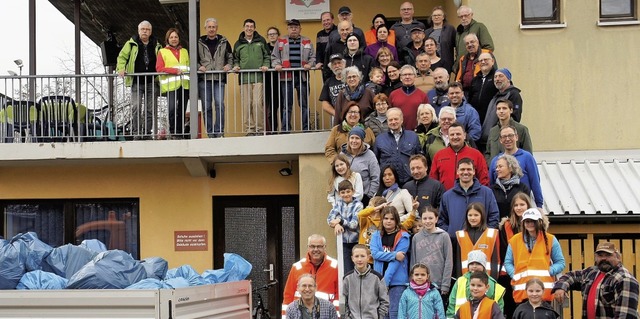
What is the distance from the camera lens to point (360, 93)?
14.1 m

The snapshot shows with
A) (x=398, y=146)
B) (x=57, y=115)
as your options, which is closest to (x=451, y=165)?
(x=398, y=146)

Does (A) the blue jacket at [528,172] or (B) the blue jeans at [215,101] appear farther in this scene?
(B) the blue jeans at [215,101]

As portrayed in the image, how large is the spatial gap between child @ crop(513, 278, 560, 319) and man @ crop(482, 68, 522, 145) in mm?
3584

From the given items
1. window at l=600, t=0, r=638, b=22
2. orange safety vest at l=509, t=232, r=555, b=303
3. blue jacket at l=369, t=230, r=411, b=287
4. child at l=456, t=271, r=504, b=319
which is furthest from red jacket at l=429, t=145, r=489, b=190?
window at l=600, t=0, r=638, b=22

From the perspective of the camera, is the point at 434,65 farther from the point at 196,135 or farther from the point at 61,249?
the point at 61,249

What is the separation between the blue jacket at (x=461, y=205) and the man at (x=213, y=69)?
4.56 meters

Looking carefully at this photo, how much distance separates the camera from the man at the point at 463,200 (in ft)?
38.8

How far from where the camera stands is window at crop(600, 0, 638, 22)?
16.2 metres

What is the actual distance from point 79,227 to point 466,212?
7504mm

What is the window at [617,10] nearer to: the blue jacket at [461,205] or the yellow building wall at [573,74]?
the yellow building wall at [573,74]

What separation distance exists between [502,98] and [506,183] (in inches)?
63.6

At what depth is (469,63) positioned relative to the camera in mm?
14500

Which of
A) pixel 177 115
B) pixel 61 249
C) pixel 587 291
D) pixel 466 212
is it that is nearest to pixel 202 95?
pixel 177 115


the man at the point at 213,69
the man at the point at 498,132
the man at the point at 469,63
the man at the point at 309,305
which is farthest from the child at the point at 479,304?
the man at the point at 213,69
